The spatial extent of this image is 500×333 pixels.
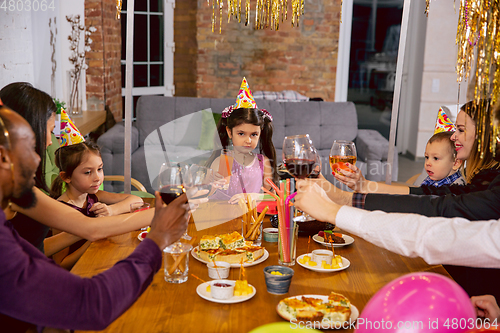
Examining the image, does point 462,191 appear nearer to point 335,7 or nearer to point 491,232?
point 491,232

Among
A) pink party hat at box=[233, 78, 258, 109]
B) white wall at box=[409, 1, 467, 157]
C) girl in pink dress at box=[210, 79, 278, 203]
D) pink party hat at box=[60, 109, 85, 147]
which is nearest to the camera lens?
pink party hat at box=[60, 109, 85, 147]

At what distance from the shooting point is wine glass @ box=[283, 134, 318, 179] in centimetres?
127

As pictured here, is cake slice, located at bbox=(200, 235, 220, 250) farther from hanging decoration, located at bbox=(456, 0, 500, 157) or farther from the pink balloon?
hanging decoration, located at bbox=(456, 0, 500, 157)

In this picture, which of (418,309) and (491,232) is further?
(491,232)

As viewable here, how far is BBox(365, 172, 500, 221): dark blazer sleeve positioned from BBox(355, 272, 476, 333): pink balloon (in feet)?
1.88

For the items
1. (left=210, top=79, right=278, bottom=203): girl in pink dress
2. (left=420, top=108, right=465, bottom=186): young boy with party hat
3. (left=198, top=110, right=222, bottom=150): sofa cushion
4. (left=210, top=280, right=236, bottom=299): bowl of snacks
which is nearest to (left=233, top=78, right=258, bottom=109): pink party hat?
(left=210, top=79, right=278, bottom=203): girl in pink dress

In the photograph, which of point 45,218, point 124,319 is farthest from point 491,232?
point 45,218

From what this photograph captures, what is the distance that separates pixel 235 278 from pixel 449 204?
2.24 feet

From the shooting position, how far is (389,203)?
135 cm

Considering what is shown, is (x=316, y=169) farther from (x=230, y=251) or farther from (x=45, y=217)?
(x=45, y=217)

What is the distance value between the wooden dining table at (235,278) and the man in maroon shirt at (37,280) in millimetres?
166

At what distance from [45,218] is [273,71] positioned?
15.9 feet

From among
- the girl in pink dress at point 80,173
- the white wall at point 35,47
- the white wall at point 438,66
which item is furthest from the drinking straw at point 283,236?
the white wall at point 438,66

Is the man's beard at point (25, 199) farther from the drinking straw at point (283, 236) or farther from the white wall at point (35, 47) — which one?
the white wall at point (35, 47)
